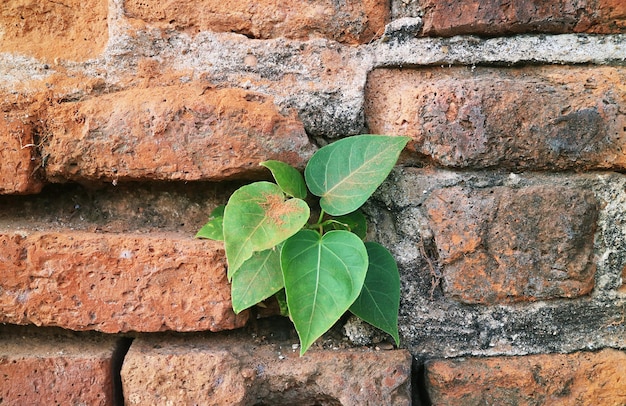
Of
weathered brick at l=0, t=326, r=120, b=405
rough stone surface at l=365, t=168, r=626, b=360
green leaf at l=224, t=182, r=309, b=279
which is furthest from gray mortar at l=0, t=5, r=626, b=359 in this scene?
weathered brick at l=0, t=326, r=120, b=405

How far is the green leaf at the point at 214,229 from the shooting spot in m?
0.63

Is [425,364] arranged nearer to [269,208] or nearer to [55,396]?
[269,208]

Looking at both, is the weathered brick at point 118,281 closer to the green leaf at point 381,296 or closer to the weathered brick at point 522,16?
the green leaf at point 381,296

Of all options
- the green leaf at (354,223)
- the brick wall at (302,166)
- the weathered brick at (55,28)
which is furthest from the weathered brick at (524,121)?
the weathered brick at (55,28)

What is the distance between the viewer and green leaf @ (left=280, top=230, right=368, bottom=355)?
22.3 inches

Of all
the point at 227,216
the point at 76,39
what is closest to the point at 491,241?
the point at 227,216

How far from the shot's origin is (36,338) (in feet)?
2.17

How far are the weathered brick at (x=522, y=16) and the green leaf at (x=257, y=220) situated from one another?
0.27 meters

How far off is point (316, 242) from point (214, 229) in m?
0.12

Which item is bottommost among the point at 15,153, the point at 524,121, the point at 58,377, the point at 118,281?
the point at 58,377

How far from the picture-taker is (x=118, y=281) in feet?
2.03

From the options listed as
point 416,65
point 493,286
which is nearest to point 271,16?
point 416,65

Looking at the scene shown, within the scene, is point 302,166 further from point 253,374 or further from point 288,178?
point 253,374

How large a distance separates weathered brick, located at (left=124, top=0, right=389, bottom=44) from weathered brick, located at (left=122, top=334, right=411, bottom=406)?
0.37 m
